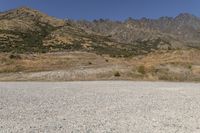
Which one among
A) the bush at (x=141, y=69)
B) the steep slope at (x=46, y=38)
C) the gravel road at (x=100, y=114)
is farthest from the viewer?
the steep slope at (x=46, y=38)

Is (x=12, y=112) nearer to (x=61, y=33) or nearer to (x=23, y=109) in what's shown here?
(x=23, y=109)

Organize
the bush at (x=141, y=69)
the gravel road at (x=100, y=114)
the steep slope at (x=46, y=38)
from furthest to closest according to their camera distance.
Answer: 1. the steep slope at (x=46, y=38)
2. the bush at (x=141, y=69)
3. the gravel road at (x=100, y=114)

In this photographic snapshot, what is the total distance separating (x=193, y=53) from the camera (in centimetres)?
4681

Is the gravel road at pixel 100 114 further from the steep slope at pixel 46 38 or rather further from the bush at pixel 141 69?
the steep slope at pixel 46 38

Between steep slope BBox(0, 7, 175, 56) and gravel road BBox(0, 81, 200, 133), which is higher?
steep slope BBox(0, 7, 175, 56)

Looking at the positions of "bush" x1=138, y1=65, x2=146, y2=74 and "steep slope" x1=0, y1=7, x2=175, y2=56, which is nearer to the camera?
"bush" x1=138, y1=65, x2=146, y2=74

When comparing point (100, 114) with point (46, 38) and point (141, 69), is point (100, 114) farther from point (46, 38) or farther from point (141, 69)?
point (46, 38)

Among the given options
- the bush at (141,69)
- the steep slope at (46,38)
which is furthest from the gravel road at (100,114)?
the steep slope at (46,38)

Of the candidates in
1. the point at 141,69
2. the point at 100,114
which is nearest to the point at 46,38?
the point at 141,69

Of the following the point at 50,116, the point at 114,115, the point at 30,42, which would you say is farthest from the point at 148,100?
the point at 30,42

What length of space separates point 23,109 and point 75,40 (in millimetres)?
147089

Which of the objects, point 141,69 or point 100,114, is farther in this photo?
point 141,69

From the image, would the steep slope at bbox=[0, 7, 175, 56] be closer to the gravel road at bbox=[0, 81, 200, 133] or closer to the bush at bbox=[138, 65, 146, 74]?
the bush at bbox=[138, 65, 146, 74]

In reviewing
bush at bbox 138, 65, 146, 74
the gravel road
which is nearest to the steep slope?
bush at bbox 138, 65, 146, 74
